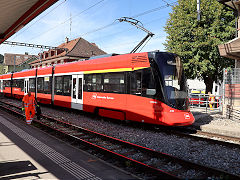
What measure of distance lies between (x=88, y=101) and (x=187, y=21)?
50.1ft

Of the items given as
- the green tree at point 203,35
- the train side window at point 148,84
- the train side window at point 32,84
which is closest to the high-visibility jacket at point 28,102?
the train side window at point 148,84

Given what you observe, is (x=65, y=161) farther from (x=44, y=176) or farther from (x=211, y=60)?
(x=211, y=60)

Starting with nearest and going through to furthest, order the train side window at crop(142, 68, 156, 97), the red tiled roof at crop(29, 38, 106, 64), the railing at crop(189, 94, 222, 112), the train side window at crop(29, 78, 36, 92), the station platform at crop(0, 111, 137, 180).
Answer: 1. the station platform at crop(0, 111, 137, 180)
2. the train side window at crop(142, 68, 156, 97)
3. the railing at crop(189, 94, 222, 112)
4. the train side window at crop(29, 78, 36, 92)
5. the red tiled roof at crop(29, 38, 106, 64)

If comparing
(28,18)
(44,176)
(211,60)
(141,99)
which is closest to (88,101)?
(141,99)

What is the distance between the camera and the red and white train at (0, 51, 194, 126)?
26.7 ft

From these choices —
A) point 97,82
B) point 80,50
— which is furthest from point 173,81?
point 80,50

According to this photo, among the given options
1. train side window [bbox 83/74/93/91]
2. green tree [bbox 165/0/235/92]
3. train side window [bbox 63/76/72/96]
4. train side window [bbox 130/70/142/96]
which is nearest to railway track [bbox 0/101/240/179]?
train side window [bbox 130/70/142/96]

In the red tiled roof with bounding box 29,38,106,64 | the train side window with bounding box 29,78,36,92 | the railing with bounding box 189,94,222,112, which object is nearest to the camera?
the railing with bounding box 189,94,222,112

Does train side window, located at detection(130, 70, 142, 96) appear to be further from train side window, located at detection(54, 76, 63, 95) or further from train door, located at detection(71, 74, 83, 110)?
train side window, located at detection(54, 76, 63, 95)

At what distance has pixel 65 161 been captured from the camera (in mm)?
5312

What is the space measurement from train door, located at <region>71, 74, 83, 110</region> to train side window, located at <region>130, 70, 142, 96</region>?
405cm

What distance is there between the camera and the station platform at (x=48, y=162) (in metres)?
4.43

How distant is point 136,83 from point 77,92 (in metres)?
4.76

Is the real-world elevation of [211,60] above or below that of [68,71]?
above
